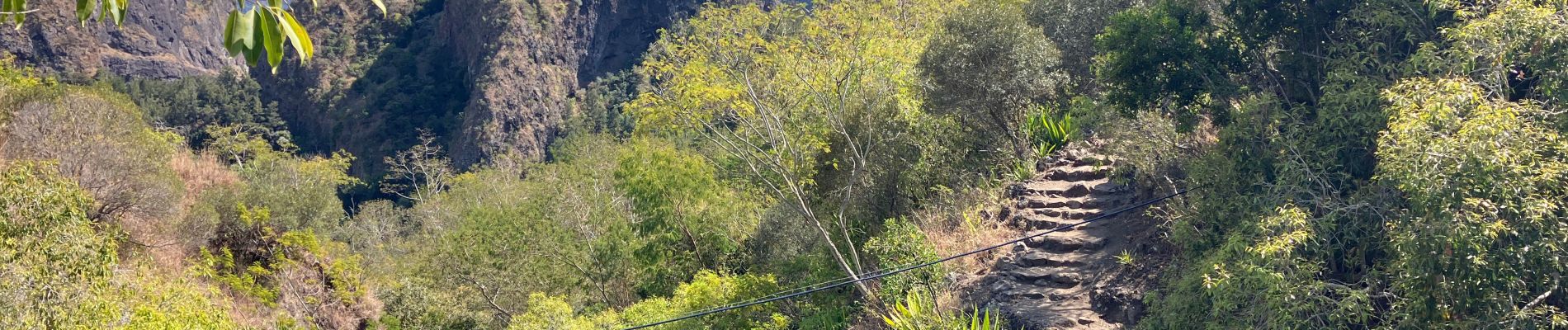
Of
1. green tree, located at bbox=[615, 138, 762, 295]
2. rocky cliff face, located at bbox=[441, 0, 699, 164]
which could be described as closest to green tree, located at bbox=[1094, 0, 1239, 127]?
green tree, located at bbox=[615, 138, 762, 295]

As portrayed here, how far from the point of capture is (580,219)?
80.0 ft

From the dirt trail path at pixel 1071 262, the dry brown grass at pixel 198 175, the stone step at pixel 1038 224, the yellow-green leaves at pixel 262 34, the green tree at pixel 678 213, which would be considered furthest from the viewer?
the dry brown grass at pixel 198 175

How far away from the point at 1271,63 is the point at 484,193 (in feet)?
88.0

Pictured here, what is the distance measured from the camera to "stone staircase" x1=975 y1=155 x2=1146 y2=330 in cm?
1338

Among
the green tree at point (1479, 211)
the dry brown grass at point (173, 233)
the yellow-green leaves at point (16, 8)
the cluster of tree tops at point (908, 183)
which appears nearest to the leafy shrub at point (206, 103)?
the dry brown grass at point (173, 233)

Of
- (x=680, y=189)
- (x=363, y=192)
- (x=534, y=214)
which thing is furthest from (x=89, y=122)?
(x=363, y=192)

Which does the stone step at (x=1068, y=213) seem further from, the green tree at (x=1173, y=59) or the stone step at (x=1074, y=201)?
the green tree at (x=1173, y=59)

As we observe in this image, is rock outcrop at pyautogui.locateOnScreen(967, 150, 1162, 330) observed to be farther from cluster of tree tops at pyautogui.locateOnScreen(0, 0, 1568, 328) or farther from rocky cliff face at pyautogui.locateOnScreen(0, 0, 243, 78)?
rocky cliff face at pyautogui.locateOnScreen(0, 0, 243, 78)

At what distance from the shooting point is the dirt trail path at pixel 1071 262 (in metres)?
13.3

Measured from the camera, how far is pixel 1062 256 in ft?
48.0

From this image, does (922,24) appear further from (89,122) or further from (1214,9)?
(89,122)

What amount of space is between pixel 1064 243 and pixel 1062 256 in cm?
28

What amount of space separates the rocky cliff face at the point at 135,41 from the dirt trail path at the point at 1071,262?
2568 inches

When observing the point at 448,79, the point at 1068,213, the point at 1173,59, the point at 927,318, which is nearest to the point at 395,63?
the point at 448,79
